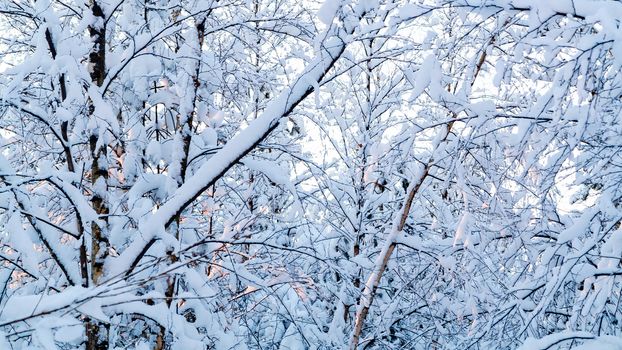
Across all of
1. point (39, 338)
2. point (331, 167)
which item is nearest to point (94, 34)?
point (39, 338)

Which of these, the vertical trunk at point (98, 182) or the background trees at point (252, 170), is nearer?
the background trees at point (252, 170)

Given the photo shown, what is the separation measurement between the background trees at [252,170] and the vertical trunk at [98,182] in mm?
13

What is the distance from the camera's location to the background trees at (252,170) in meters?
2.85

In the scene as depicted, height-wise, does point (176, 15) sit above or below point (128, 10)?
above

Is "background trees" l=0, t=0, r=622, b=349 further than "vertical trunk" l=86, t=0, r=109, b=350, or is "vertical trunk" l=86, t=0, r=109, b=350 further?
"vertical trunk" l=86, t=0, r=109, b=350

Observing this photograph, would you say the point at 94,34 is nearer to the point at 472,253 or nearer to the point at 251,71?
the point at 251,71

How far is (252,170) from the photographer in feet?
15.4

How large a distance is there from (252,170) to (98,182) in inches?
52.0

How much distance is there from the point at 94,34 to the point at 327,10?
5.87ft

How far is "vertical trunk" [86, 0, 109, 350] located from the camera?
352 centimetres

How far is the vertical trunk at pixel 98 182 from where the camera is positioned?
3518 millimetres

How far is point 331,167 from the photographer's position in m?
8.32

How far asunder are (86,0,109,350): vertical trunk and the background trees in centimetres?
1

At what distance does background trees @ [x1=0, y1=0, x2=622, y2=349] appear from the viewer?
285cm
